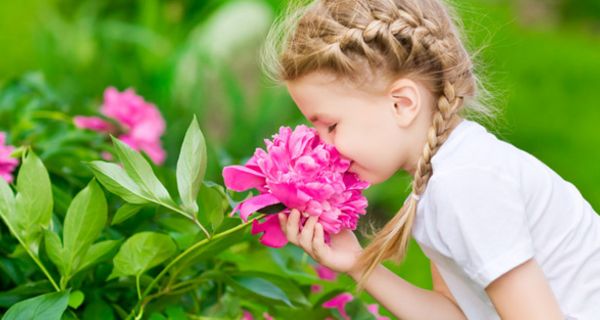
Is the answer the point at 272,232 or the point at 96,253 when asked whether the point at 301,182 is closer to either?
the point at 272,232

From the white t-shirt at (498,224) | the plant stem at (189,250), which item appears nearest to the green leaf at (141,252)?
the plant stem at (189,250)

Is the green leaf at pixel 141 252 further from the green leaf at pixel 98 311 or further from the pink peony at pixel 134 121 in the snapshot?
the pink peony at pixel 134 121

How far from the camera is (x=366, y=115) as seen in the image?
1887 mm

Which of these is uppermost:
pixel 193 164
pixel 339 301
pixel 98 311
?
pixel 193 164

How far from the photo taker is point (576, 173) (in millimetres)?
4941

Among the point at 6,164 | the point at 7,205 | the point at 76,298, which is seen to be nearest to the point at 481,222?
the point at 76,298

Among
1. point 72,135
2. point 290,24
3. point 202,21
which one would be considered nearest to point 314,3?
point 290,24

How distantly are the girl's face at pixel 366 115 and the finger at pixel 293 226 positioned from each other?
0.14 m

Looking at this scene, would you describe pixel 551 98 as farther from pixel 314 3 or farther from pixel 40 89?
pixel 314 3

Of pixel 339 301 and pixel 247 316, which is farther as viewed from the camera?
pixel 247 316

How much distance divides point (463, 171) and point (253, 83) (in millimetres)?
3532

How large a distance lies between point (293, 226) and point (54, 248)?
411 mm

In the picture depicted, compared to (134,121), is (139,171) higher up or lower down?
higher up

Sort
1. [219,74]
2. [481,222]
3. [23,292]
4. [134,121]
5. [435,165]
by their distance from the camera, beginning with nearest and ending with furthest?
[481,222]
[435,165]
[23,292]
[134,121]
[219,74]
